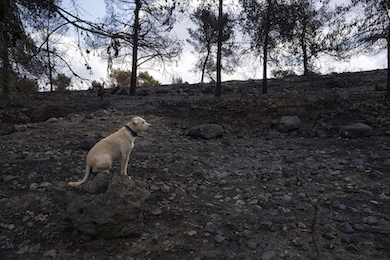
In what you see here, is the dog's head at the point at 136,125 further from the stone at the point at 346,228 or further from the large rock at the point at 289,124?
the large rock at the point at 289,124

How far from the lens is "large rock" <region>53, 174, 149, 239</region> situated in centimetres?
392

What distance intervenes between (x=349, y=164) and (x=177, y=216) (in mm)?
5612

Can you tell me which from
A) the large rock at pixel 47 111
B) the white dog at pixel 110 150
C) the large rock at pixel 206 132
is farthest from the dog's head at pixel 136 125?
the large rock at pixel 47 111

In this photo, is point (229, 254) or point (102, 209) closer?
point (229, 254)

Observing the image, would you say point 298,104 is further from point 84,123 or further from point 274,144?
point 84,123

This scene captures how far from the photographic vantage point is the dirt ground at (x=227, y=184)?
3838mm

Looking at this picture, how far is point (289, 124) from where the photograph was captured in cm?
1141

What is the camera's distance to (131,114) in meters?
12.6

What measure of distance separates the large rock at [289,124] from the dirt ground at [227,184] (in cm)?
34

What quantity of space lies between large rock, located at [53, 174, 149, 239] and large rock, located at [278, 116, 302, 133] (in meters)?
8.95

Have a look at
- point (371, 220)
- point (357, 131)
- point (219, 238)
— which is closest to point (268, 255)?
point (219, 238)

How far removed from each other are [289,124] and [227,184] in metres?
6.55

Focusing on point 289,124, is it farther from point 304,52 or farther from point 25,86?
point 304,52

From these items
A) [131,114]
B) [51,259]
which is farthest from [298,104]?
[51,259]
